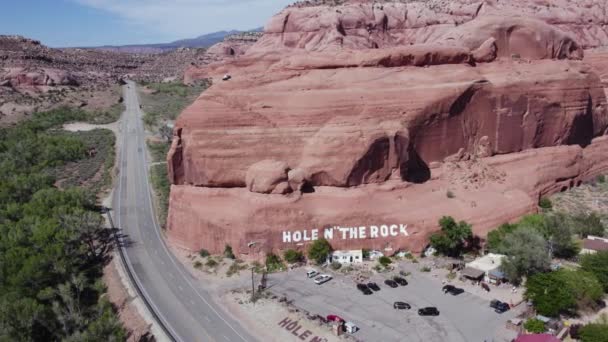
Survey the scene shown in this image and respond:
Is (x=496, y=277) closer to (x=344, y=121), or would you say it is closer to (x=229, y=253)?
(x=344, y=121)

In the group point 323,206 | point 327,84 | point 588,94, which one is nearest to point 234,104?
point 327,84

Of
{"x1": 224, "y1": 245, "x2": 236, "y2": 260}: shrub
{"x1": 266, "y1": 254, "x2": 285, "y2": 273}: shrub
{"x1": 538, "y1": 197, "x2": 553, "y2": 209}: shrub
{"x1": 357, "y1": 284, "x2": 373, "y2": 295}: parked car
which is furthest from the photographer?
{"x1": 538, "y1": 197, "x2": 553, "y2": 209}: shrub

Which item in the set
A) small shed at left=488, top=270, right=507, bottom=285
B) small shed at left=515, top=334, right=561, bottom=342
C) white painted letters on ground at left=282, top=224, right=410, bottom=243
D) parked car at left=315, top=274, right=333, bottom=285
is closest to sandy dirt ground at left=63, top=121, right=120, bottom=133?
white painted letters on ground at left=282, top=224, right=410, bottom=243

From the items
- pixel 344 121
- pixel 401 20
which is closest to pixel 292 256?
pixel 344 121

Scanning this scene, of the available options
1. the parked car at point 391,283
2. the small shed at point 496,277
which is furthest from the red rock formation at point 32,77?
the small shed at point 496,277

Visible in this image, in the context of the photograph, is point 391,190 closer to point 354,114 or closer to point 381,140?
point 381,140

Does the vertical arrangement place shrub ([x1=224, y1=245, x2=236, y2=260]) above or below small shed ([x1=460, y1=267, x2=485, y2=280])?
above

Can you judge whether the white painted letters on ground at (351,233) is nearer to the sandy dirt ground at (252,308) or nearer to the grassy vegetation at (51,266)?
the sandy dirt ground at (252,308)

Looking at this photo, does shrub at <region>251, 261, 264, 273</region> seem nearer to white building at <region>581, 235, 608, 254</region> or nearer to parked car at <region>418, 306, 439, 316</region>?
parked car at <region>418, 306, 439, 316</region>
